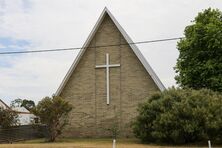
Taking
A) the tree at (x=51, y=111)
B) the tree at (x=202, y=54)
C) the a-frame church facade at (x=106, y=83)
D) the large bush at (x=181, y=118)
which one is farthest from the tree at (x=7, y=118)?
the tree at (x=202, y=54)

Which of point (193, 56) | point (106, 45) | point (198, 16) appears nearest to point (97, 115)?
point (106, 45)

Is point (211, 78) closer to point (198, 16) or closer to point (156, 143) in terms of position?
point (198, 16)

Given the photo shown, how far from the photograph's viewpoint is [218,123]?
109ft

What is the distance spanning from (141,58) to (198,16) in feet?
23.9

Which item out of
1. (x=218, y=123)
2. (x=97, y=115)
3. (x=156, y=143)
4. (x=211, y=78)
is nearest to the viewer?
(x=218, y=123)

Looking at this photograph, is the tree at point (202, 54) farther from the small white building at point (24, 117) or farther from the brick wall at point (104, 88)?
the small white building at point (24, 117)

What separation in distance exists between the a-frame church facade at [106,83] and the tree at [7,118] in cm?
512

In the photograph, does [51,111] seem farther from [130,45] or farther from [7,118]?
[130,45]

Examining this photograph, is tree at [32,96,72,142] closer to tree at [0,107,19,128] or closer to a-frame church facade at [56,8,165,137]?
tree at [0,107,19,128]

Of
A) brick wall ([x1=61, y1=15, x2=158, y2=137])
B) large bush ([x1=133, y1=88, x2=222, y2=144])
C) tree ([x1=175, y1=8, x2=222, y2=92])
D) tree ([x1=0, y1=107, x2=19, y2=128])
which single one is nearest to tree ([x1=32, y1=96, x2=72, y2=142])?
tree ([x1=0, y1=107, x2=19, y2=128])

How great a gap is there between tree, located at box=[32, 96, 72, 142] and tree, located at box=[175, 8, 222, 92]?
1164 centimetres

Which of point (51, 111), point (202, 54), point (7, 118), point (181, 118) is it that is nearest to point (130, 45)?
point (202, 54)

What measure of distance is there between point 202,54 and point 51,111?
14472 millimetres

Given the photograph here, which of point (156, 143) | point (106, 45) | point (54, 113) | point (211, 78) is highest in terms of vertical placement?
point (106, 45)
